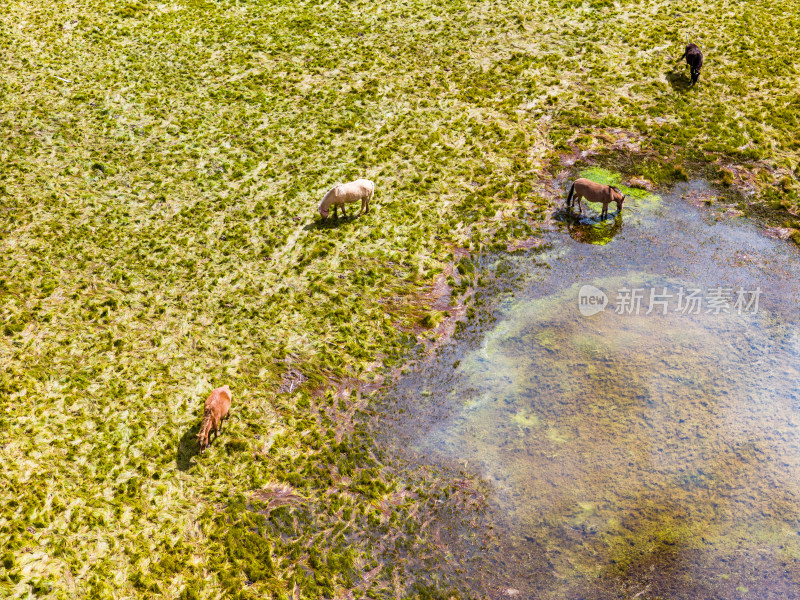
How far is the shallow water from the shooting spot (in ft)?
25.6

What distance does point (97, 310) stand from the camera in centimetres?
1121

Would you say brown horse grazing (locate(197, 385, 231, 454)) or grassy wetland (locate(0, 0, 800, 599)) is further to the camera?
brown horse grazing (locate(197, 385, 231, 454))

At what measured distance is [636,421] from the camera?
30.6 ft

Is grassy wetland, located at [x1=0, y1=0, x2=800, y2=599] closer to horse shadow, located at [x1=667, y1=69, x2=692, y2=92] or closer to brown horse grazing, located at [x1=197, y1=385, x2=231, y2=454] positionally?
horse shadow, located at [x1=667, y1=69, x2=692, y2=92]

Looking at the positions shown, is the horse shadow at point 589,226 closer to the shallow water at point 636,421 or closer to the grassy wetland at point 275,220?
the shallow water at point 636,421

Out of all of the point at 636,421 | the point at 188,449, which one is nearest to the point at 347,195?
the point at 188,449

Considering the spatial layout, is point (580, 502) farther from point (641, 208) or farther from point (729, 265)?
point (641, 208)

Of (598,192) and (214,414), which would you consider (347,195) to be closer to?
(598,192)

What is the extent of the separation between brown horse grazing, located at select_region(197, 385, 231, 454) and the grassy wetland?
0.29 metres

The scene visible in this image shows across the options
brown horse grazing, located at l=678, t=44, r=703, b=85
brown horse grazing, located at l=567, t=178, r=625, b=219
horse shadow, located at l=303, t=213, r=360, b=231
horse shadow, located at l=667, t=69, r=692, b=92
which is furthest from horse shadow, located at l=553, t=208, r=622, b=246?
brown horse grazing, located at l=678, t=44, r=703, b=85

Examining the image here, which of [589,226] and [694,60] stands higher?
[694,60]

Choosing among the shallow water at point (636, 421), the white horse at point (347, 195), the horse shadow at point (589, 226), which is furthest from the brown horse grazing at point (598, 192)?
the white horse at point (347, 195)

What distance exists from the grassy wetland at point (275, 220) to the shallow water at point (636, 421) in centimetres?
100

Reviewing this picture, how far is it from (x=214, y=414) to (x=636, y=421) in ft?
22.1
